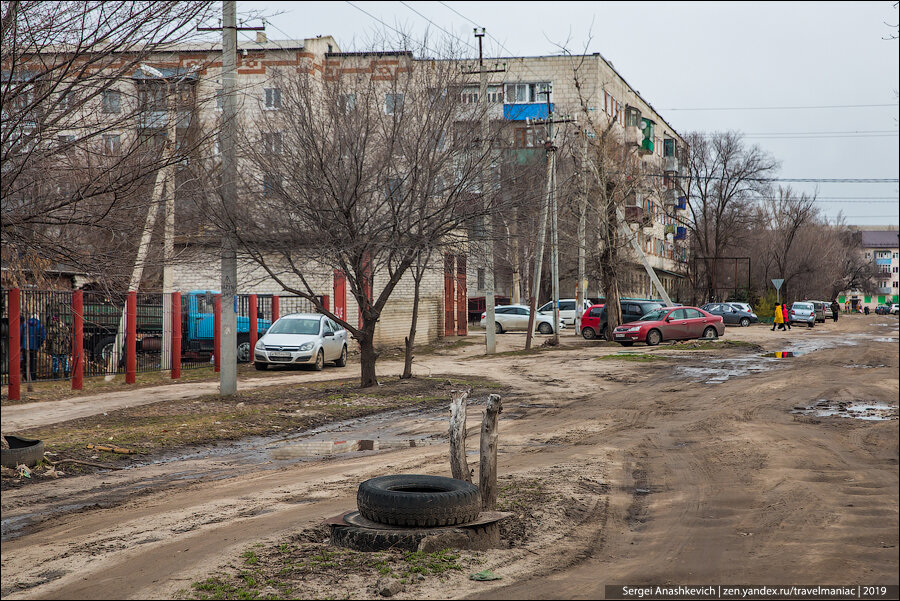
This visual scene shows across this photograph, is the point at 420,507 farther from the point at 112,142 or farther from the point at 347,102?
the point at 347,102

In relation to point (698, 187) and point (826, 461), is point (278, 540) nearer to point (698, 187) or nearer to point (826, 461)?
point (826, 461)

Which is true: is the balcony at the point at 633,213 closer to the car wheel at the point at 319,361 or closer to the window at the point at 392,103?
the car wheel at the point at 319,361

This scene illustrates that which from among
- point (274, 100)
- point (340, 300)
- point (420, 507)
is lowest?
point (420, 507)

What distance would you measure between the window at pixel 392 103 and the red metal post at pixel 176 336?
9.76m

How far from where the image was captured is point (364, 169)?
54.9 feet

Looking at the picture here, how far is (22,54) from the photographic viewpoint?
25.9 feet

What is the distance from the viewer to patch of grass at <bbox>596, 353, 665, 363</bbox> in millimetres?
25750

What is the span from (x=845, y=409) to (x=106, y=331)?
18.7m

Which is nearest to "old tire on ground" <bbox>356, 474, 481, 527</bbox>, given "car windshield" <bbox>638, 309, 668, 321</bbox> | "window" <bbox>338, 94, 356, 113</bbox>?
"window" <bbox>338, 94, 356, 113</bbox>

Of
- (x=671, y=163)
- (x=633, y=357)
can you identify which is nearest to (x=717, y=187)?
(x=671, y=163)

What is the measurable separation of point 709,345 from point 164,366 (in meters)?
19.6

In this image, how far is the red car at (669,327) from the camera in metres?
32.7

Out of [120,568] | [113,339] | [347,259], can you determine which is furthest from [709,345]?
[120,568]

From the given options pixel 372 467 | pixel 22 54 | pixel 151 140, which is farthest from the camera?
pixel 372 467
